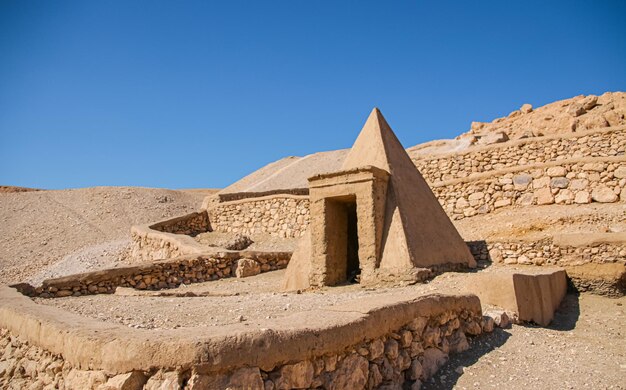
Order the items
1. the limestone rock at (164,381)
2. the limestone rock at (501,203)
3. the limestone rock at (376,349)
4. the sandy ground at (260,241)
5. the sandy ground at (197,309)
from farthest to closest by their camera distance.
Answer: the sandy ground at (260,241) < the limestone rock at (501,203) < the sandy ground at (197,309) < the limestone rock at (376,349) < the limestone rock at (164,381)

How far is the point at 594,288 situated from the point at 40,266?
19.6m

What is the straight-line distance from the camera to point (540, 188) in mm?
13039

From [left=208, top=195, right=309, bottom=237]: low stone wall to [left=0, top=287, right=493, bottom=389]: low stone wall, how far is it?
1225 centimetres

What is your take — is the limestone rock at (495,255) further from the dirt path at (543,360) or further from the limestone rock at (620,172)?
the limestone rock at (620,172)

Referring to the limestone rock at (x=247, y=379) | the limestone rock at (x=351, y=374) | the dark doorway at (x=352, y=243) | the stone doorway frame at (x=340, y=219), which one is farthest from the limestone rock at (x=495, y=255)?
the limestone rock at (x=247, y=379)

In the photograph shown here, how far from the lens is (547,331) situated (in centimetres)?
592

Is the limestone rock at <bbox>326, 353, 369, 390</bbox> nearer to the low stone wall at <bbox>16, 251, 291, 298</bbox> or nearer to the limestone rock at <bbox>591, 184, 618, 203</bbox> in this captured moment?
the low stone wall at <bbox>16, 251, 291, 298</bbox>

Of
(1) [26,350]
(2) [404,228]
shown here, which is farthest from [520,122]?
(1) [26,350]

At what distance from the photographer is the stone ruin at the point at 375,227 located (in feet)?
26.3

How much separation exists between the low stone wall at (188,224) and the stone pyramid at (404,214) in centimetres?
1153

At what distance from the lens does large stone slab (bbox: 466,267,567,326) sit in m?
6.11

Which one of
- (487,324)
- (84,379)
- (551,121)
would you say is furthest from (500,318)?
(551,121)

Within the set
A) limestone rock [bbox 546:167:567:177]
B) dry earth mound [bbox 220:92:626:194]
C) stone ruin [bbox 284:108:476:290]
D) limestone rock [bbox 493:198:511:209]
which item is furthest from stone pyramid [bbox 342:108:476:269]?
limestone rock [bbox 546:167:567:177]

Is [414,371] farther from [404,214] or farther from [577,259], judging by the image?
[577,259]
